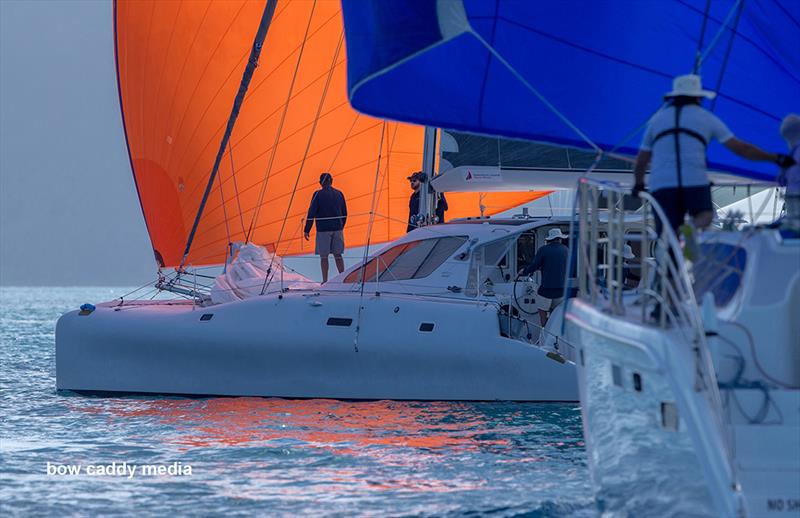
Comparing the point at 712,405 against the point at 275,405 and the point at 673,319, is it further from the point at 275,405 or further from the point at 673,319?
the point at 275,405

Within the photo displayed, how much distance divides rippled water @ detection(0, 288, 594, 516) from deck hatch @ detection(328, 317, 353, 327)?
73 cm

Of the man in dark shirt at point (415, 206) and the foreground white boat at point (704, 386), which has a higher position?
the man in dark shirt at point (415, 206)

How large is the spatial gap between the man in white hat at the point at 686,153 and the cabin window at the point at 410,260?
6315mm

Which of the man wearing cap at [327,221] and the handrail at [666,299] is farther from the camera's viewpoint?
the man wearing cap at [327,221]

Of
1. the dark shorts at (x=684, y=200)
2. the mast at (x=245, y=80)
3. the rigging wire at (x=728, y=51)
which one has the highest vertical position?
the mast at (x=245, y=80)

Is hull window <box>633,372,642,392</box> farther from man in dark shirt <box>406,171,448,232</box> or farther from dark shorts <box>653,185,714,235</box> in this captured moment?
man in dark shirt <box>406,171,448,232</box>

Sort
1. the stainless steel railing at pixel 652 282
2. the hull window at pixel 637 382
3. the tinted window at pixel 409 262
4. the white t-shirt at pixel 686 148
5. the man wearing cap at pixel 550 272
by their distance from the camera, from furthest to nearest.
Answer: the tinted window at pixel 409 262 → the man wearing cap at pixel 550 272 → the white t-shirt at pixel 686 148 → the hull window at pixel 637 382 → the stainless steel railing at pixel 652 282

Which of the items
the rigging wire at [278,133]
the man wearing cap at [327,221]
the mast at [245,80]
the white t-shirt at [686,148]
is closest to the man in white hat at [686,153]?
the white t-shirt at [686,148]

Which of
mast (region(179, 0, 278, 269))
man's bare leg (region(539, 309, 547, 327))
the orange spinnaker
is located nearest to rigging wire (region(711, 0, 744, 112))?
man's bare leg (region(539, 309, 547, 327))

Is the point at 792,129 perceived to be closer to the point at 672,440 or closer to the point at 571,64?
the point at 571,64

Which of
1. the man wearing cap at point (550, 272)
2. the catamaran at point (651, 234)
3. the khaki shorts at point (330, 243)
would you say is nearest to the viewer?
the catamaran at point (651, 234)

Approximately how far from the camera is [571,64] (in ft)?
31.5

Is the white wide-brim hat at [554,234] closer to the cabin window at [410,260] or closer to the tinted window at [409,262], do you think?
the cabin window at [410,260]

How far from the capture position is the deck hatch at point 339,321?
40.7 feet
